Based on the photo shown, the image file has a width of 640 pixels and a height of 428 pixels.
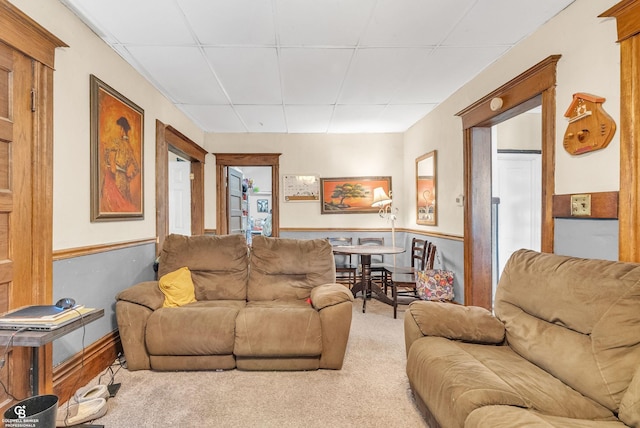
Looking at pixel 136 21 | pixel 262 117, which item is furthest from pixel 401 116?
pixel 136 21

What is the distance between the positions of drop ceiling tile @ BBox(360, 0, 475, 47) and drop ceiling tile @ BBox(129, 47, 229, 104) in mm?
1487

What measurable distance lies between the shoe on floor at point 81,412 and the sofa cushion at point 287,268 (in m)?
1.29

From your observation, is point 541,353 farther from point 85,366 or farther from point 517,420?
point 85,366

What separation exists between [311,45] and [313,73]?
1.70 ft

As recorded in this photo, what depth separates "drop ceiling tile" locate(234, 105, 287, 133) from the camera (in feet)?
13.7

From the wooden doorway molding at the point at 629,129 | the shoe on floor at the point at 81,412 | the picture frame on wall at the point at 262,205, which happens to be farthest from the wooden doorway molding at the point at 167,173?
the picture frame on wall at the point at 262,205

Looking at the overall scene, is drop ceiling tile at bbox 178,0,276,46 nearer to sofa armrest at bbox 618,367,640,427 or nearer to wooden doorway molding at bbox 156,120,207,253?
wooden doorway molding at bbox 156,120,207,253

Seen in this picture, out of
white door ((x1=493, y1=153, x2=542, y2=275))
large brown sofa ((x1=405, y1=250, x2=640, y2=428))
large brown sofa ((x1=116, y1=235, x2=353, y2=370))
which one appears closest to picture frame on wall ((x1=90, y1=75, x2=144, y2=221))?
large brown sofa ((x1=116, y1=235, x2=353, y2=370))

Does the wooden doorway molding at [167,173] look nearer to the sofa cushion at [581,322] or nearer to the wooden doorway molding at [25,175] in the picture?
the wooden doorway molding at [25,175]

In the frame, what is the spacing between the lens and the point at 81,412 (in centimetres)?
185

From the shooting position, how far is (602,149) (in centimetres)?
193

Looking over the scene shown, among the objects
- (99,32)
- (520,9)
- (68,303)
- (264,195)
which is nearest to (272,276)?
(68,303)

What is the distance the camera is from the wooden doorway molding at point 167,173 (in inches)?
139

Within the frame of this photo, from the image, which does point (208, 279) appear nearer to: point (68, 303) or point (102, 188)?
point (102, 188)
